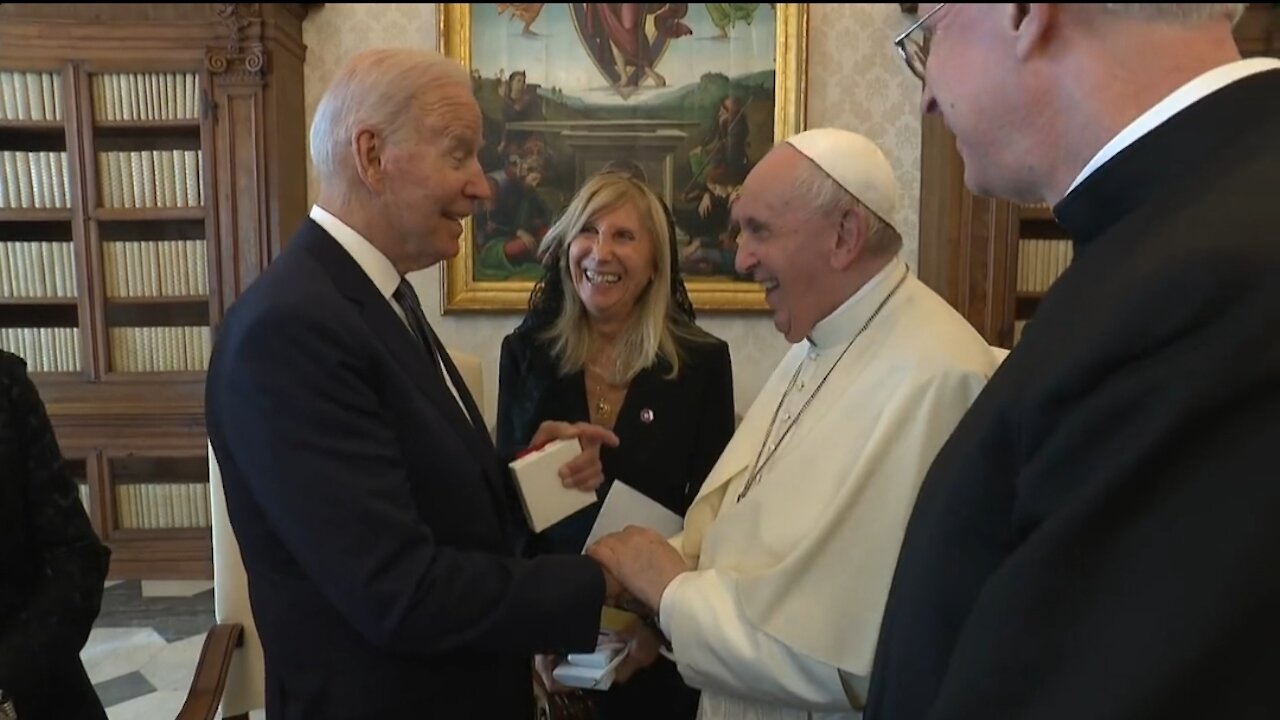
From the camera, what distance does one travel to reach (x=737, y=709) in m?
1.40

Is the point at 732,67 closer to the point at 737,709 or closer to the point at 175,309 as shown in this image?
the point at 175,309

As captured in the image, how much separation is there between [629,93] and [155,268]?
2200 millimetres

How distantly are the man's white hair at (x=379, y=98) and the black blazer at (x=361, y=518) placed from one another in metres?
0.12

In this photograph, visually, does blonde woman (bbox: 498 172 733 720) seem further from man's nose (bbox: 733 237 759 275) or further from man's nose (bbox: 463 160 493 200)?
man's nose (bbox: 463 160 493 200)

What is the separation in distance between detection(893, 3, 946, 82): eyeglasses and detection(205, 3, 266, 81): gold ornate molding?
3.34 m

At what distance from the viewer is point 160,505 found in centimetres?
401

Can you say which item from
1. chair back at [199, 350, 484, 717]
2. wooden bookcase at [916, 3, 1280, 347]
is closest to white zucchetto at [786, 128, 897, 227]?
chair back at [199, 350, 484, 717]

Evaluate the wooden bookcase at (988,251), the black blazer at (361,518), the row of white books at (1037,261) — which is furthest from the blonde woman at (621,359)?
the row of white books at (1037,261)

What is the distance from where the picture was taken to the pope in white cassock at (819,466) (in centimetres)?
127

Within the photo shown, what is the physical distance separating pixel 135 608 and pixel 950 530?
3.85 meters

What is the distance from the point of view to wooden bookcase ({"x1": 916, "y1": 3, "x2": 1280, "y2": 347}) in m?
3.87

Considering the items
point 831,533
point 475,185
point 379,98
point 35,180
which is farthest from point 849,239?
point 35,180

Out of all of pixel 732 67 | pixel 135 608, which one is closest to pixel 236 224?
pixel 135 608

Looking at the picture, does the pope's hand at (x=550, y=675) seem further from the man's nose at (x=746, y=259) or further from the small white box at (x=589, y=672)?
the man's nose at (x=746, y=259)
